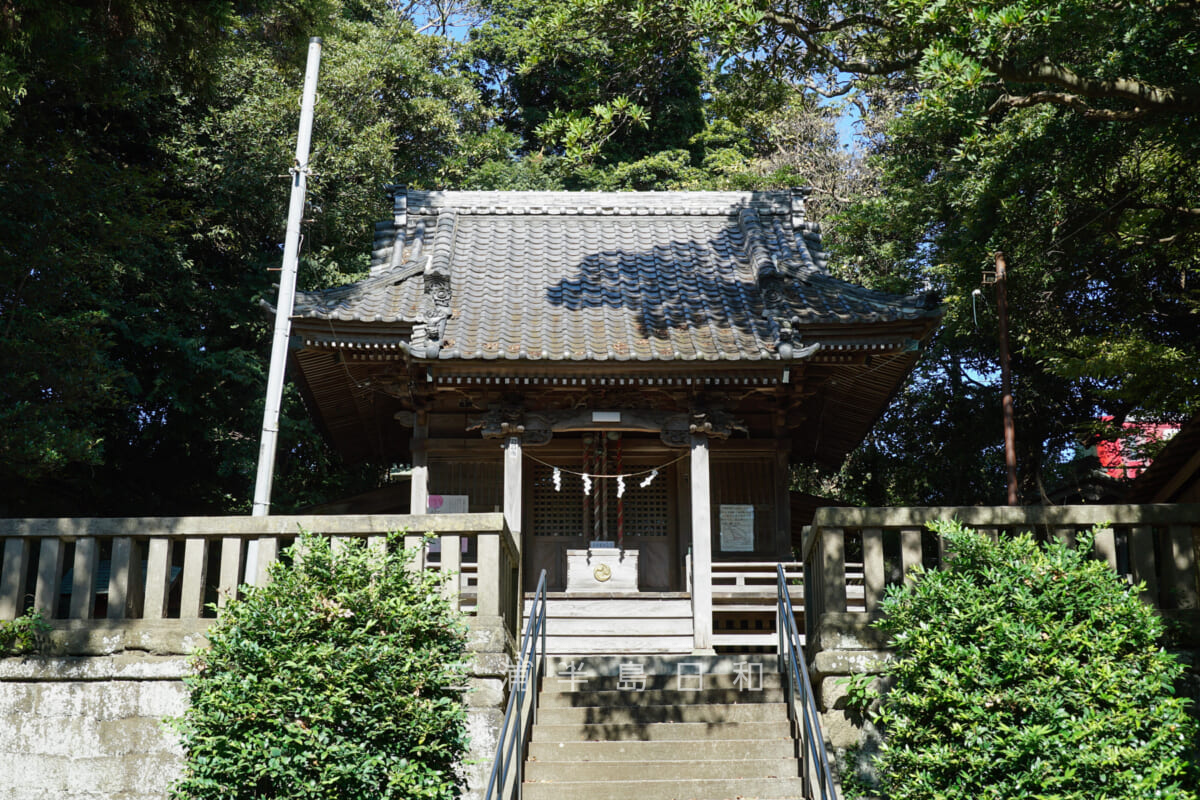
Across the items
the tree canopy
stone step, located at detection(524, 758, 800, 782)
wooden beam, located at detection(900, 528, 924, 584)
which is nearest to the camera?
wooden beam, located at detection(900, 528, 924, 584)

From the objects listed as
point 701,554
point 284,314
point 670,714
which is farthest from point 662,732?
point 284,314

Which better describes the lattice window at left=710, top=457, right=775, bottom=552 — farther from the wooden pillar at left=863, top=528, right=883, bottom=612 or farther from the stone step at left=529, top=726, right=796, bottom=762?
the wooden pillar at left=863, top=528, right=883, bottom=612

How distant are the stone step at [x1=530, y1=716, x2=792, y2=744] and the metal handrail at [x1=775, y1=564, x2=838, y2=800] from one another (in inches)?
8.6

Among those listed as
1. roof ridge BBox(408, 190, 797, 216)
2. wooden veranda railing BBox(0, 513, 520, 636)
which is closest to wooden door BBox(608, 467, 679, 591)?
roof ridge BBox(408, 190, 797, 216)

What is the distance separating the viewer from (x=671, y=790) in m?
7.07

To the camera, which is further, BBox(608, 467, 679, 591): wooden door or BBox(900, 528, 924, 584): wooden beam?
BBox(608, 467, 679, 591): wooden door

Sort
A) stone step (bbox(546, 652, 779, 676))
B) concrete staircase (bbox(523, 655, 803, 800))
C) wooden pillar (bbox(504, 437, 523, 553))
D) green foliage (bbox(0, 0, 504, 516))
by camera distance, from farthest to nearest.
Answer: green foliage (bbox(0, 0, 504, 516)) < wooden pillar (bbox(504, 437, 523, 553)) < stone step (bbox(546, 652, 779, 676)) < concrete staircase (bbox(523, 655, 803, 800))

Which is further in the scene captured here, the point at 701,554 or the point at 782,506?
the point at 782,506

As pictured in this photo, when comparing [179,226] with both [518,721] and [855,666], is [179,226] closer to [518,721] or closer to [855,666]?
[518,721]

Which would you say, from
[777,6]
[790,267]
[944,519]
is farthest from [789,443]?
[944,519]

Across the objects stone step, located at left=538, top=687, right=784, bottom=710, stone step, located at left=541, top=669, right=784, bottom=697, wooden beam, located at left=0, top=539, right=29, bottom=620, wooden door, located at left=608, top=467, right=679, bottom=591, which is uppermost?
wooden door, located at left=608, top=467, right=679, bottom=591

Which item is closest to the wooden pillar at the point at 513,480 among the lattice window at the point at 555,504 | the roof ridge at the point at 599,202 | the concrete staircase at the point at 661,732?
the lattice window at the point at 555,504

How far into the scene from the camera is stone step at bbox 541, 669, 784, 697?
8.30 meters

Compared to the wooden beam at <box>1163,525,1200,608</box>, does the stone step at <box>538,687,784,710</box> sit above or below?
below
